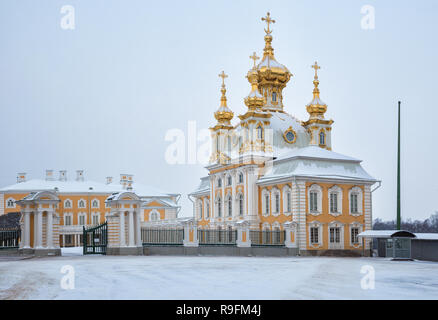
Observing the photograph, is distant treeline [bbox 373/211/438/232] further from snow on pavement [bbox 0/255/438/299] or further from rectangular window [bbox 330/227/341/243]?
snow on pavement [bbox 0/255/438/299]

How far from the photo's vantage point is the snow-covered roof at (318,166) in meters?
39.0

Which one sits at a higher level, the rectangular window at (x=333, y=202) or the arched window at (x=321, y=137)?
the arched window at (x=321, y=137)

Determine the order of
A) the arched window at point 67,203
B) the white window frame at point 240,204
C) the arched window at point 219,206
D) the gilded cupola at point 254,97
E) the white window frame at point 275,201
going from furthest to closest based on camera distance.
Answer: the arched window at point 67,203, the arched window at point 219,206, the gilded cupola at point 254,97, the white window frame at point 240,204, the white window frame at point 275,201

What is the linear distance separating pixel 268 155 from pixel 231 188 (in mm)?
4152

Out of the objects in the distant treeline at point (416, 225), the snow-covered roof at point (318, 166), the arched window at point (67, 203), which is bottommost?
the distant treeline at point (416, 225)

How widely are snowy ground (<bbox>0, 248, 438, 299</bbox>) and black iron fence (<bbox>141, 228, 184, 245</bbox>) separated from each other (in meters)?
11.1

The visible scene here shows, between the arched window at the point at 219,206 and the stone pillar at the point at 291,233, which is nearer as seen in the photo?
the stone pillar at the point at 291,233

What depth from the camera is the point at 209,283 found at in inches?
633

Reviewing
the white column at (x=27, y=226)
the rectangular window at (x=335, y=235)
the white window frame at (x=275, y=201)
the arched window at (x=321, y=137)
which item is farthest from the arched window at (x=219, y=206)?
the white column at (x=27, y=226)

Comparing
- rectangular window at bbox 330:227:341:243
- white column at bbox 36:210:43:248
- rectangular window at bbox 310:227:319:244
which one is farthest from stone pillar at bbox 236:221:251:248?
white column at bbox 36:210:43:248

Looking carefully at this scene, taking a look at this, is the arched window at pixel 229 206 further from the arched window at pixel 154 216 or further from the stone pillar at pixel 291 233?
the arched window at pixel 154 216

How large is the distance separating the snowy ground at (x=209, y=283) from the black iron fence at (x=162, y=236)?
36.6 feet
